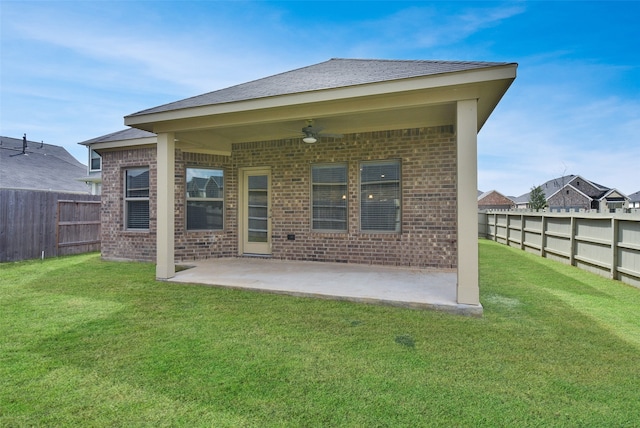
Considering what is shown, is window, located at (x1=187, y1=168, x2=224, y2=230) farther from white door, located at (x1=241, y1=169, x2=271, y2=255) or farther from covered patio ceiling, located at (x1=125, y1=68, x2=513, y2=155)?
covered patio ceiling, located at (x1=125, y1=68, x2=513, y2=155)

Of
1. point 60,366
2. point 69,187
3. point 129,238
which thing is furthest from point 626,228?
point 69,187

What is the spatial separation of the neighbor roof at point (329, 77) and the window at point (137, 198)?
2.89m

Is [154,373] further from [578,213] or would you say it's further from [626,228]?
[578,213]

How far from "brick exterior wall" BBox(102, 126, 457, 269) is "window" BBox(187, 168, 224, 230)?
141 millimetres

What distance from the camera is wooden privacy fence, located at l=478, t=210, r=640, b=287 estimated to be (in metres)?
5.75

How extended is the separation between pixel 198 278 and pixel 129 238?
11.6 feet

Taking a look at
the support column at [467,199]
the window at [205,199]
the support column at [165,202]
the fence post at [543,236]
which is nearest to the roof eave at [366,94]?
the support column at [467,199]

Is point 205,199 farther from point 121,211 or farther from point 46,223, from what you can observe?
point 46,223

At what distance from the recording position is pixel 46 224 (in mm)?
8734

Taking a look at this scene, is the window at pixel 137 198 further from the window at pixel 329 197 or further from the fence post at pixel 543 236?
the fence post at pixel 543 236

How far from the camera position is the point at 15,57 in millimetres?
11773

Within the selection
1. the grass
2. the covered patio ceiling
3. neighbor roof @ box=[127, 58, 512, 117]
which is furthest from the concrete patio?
neighbor roof @ box=[127, 58, 512, 117]

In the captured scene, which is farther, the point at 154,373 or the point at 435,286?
the point at 435,286

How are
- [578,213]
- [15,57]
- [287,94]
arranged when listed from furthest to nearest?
1. [15,57]
2. [578,213]
3. [287,94]
